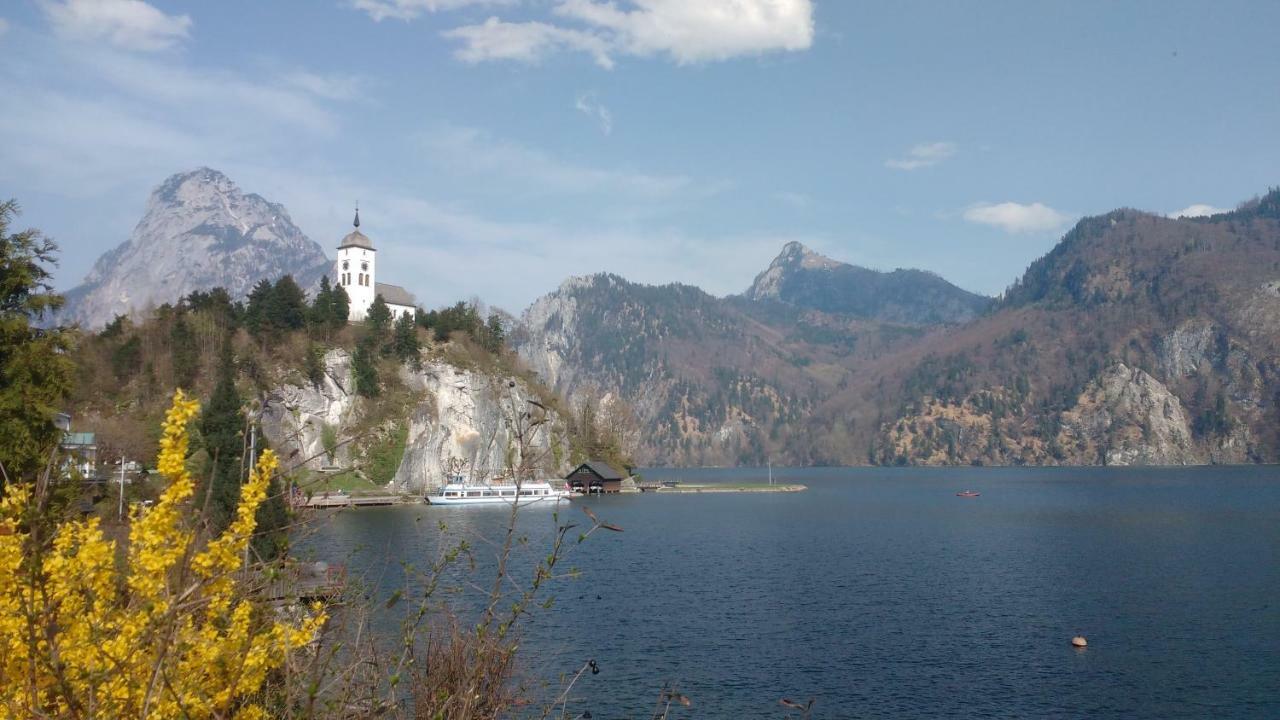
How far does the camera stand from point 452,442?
98188 millimetres

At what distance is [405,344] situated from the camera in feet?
319

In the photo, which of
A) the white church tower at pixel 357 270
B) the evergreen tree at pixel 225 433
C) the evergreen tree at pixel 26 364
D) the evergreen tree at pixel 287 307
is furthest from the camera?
the white church tower at pixel 357 270

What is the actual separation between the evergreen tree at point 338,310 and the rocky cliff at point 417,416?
3.94 metres

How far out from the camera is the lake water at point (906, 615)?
2547 cm

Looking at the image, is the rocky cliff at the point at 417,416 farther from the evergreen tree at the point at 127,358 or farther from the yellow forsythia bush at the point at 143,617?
the yellow forsythia bush at the point at 143,617

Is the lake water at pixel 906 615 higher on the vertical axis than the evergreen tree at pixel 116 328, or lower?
lower

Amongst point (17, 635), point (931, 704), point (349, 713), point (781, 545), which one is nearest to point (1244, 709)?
point (931, 704)

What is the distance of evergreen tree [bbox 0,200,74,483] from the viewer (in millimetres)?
25453

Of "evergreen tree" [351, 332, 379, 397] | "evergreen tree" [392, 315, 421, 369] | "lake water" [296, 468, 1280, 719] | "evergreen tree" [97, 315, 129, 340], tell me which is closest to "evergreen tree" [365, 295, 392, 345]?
"evergreen tree" [392, 315, 421, 369]

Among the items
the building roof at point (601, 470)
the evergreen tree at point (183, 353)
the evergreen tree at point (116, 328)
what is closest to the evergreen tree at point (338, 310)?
the evergreen tree at point (183, 353)

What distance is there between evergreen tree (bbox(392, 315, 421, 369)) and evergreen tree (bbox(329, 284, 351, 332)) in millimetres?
5889

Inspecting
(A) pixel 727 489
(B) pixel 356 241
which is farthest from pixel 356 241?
(A) pixel 727 489

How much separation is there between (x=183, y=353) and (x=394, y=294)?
33216 mm

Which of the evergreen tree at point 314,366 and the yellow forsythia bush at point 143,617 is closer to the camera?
the yellow forsythia bush at point 143,617
